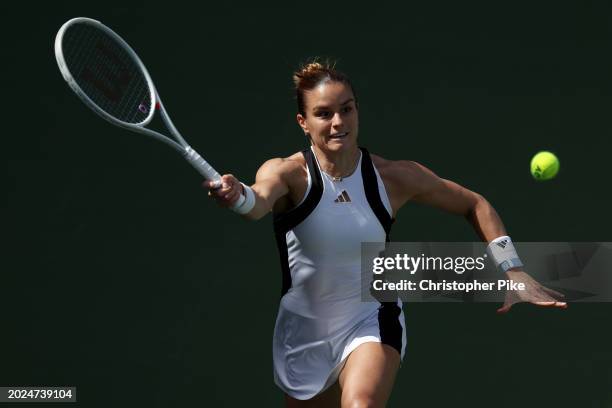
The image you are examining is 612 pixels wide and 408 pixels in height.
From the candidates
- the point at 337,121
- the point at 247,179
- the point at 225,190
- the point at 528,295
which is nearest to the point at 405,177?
the point at 337,121

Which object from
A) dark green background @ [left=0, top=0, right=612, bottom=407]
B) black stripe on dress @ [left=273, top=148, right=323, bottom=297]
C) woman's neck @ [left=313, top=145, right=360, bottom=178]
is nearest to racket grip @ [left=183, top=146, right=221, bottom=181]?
black stripe on dress @ [left=273, top=148, right=323, bottom=297]

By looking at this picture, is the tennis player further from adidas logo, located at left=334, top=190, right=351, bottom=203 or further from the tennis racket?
the tennis racket

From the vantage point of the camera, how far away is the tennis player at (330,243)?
4277 mm

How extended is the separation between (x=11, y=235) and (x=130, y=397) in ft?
2.76

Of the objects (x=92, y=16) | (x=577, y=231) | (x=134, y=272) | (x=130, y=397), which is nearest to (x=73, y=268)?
(x=134, y=272)

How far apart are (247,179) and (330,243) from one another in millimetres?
1227

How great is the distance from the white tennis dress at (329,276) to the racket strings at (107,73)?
0.62 m

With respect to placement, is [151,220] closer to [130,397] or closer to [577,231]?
[130,397]

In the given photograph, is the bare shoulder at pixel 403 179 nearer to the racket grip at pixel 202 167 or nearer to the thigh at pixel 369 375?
the thigh at pixel 369 375

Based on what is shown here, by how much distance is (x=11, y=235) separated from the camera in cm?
543

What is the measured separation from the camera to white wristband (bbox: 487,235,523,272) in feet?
14.8

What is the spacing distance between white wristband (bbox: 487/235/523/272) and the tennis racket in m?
1.14

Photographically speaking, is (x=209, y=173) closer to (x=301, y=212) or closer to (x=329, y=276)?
(x=301, y=212)

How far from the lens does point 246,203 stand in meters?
3.74
